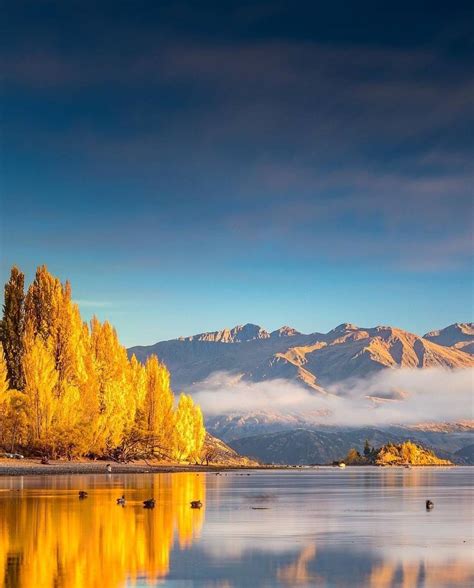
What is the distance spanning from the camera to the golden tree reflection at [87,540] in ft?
59.7

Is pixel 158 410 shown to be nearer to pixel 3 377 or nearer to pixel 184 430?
pixel 184 430

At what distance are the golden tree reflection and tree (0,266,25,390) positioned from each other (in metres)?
67.6

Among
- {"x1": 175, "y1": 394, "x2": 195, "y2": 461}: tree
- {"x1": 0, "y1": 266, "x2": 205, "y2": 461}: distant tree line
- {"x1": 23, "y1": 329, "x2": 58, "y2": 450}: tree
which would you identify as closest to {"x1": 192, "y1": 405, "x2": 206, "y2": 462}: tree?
{"x1": 175, "y1": 394, "x2": 195, "y2": 461}: tree

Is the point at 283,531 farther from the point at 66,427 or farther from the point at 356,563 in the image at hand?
the point at 66,427

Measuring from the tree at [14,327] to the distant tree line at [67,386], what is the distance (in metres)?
0.12

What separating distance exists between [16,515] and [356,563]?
16.3 m

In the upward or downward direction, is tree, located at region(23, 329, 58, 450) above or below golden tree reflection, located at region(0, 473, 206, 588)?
above

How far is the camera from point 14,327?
11106 centimetres

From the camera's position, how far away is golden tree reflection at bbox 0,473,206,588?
1819 centimetres

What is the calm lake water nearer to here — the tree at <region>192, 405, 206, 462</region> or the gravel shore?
the gravel shore

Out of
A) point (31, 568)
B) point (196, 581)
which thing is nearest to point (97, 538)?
point (31, 568)

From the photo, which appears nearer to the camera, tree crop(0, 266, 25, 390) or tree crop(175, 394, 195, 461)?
tree crop(0, 266, 25, 390)

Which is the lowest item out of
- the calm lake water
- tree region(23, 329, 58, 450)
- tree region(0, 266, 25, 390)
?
the calm lake water

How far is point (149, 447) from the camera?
132m
